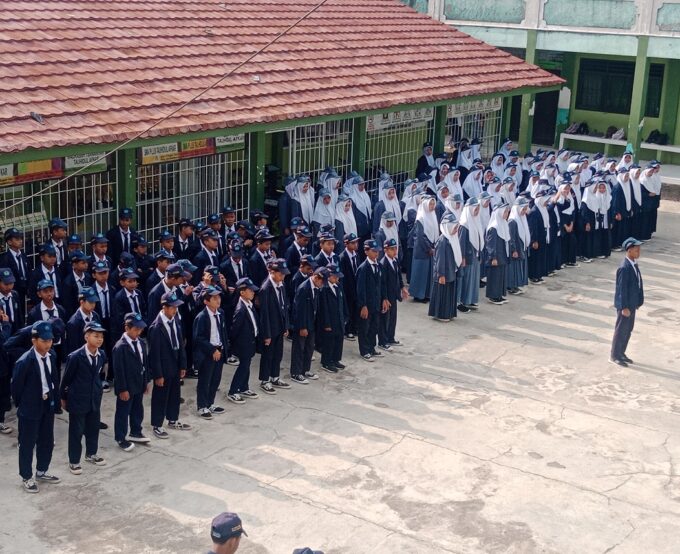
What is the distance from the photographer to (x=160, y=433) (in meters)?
9.95

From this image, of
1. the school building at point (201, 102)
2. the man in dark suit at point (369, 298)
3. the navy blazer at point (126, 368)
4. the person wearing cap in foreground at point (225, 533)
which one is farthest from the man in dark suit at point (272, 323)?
the person wearing cap in foreground at point (225, 533)

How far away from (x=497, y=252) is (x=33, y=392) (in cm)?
800

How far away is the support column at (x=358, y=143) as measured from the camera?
1750 cm

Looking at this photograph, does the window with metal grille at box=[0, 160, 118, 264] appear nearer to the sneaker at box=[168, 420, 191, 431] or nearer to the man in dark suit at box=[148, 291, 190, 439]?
the man in dark suit at box=[148, 291, 190, 439]

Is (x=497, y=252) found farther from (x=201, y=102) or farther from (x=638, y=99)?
(x=638, y=99)

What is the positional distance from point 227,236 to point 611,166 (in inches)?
359

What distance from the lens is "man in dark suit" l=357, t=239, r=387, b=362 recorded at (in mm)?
12273

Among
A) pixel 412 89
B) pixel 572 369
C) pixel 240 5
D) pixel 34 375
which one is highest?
pixel 240 5

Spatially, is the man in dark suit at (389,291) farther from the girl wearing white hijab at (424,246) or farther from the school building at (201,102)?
the school building at (201,102)

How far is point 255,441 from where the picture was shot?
32.7 ft

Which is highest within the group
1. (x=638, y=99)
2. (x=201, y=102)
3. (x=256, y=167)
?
(x=201, y=102)

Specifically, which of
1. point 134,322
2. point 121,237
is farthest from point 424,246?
point 134,322

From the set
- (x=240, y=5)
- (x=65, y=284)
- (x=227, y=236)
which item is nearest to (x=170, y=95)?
(x=227, y=236)

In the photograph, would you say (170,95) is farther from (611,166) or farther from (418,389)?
(611,166)
